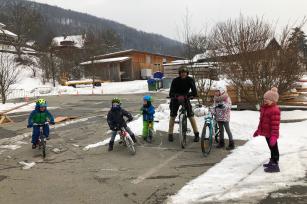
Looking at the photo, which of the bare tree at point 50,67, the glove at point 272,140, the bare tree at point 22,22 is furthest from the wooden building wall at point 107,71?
the glove at point 272,140

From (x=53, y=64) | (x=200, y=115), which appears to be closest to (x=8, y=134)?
(x=200, y=115)

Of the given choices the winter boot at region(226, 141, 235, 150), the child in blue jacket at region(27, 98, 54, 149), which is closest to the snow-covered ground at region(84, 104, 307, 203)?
the winter boot at region(226, 141, 235, 150)

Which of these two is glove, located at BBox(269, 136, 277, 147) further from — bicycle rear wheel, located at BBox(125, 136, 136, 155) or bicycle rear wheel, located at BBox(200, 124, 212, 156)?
bicycle rear wheel, located at BBox(125, 136, 136, 155)

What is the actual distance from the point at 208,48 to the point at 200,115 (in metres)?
4.78

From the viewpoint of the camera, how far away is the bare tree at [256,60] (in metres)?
12.6

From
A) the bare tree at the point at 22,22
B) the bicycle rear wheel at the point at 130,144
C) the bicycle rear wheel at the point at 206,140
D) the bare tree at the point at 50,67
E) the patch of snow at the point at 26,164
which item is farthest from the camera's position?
the bare tree at the point at 22,22

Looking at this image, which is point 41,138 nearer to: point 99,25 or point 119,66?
point 119,66

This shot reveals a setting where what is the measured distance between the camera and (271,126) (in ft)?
22.7

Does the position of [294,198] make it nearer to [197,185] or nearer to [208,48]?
[197,185]

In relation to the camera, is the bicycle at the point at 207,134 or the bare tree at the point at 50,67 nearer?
the bicycle at the point at 207,134

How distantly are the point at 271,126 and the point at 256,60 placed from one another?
20.4 feet

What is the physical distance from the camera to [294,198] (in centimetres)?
551

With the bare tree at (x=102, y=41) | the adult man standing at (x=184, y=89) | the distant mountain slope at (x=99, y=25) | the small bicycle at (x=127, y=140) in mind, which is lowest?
the small bicycle at (x=127, y=140)

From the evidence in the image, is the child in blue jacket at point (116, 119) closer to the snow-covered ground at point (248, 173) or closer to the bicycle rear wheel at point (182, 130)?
the snow-covered ground at point (248, 173)
